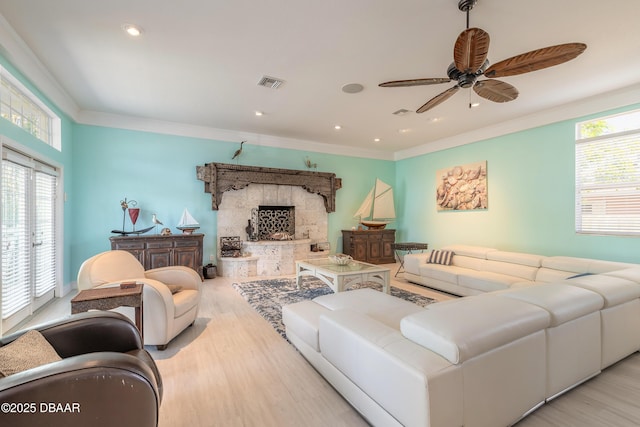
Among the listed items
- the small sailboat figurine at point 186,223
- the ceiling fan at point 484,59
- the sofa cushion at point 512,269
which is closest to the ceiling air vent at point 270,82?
the ceiling fan at point 484,59

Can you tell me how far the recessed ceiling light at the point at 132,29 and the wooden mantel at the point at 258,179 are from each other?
2.98 metres

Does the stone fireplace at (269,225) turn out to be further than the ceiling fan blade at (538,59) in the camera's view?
Yes

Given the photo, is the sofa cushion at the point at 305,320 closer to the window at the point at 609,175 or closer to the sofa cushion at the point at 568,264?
the sofa cushion at the point at 568,264

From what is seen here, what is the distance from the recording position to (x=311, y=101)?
4320 millimetres

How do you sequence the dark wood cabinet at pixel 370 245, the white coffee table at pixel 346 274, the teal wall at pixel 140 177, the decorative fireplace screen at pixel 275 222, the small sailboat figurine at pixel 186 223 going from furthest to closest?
1. the dark wood cabinet at pixel 370 245
2. the decorative fireplace screen at pixel 275 222
3. the small sailboat figurine at pixel 186 223
4. the teal wall at pixel 140 177
5. the white coffee table at pixel 346 274

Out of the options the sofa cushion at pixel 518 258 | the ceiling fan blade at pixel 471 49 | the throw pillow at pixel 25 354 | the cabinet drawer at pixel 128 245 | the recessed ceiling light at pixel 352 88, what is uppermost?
the recessed ceiling light at pixel 352 88

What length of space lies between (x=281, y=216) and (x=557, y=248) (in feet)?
16.5

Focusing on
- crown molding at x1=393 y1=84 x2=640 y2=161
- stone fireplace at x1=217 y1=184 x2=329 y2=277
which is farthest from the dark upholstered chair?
crown molding at x1=393 y1=84 x2=640 y2=161

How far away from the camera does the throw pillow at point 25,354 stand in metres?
1.10

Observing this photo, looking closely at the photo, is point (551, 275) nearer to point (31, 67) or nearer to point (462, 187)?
point (462, 187)

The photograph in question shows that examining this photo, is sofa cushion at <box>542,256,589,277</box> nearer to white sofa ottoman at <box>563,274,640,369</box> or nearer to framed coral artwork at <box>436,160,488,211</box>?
white sofa ottoman at <box>563,274,640,369</box>

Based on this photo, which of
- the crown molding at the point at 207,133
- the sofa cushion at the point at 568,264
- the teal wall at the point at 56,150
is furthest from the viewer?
the crown molding at the point at 207,133

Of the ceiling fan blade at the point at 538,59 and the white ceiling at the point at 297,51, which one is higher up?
the white ceiling at the point at 297,51

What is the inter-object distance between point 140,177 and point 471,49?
5.39 metres
